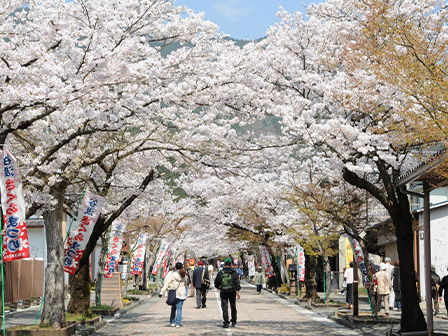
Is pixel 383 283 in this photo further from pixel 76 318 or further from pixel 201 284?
pixel 76 318

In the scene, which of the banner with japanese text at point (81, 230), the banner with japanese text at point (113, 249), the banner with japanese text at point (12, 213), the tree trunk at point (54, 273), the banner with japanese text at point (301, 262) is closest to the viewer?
the banner with japanese text at point (12, 213)

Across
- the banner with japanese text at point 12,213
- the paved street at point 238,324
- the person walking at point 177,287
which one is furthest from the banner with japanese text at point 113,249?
the banner with japanese text at point 12,213

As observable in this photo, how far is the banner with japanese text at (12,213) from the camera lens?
1103cm

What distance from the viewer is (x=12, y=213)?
11219 mm

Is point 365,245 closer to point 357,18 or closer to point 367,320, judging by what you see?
point 367,320

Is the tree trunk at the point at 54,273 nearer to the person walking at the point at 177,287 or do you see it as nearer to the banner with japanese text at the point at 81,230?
the banner with japanese text at the point at 81,230

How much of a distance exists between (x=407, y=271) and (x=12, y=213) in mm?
8839

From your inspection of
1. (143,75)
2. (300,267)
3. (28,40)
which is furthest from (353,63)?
(300,267)

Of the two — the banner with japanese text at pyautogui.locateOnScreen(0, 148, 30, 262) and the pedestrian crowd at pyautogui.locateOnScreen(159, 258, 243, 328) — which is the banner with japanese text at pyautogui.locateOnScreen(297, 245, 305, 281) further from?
the banner with japanese text at pyautogui.locateOnScreen(0, 148, 30, 262)

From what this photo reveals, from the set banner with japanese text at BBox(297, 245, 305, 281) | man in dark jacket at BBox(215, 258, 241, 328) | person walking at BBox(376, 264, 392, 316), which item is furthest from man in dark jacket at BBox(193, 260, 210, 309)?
man in dark jacket at BBox(215, 258, 241, 328)

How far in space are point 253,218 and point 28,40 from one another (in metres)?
26.6

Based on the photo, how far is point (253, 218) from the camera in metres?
37.4

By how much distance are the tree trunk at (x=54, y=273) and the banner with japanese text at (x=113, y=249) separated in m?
9.64

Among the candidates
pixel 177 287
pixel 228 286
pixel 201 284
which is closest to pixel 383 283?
pixel 228 286
